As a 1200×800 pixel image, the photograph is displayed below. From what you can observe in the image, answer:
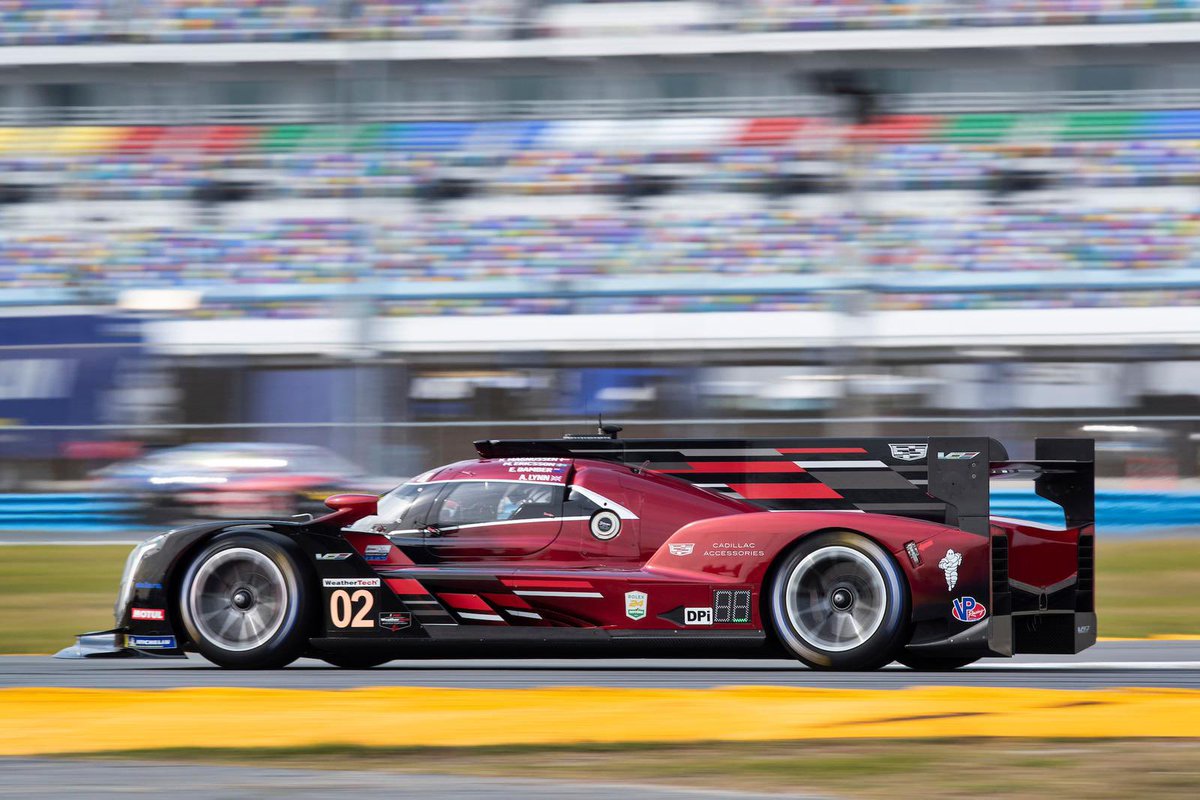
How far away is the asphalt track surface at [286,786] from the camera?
13.2 ft

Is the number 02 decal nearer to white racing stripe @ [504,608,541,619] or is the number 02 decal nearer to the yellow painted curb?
the yellow painted curb

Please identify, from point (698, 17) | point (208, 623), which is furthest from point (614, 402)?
point (208, 623)

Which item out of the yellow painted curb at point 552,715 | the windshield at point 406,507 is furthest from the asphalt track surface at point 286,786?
the windshield at point 406,507

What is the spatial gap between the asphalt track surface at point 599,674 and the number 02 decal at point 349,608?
0.23 metres

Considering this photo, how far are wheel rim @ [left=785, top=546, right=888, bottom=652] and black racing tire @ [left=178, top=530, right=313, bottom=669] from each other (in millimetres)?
1945

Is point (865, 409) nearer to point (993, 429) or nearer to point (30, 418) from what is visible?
point (993, 429)

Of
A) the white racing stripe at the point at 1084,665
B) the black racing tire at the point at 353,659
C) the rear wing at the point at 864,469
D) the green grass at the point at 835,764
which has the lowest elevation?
the white racing stripe at the point at 1084,665

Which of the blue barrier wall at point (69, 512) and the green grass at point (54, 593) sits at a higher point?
the blue barrier wall at point (69, 512)

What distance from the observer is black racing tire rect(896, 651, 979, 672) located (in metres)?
6.43

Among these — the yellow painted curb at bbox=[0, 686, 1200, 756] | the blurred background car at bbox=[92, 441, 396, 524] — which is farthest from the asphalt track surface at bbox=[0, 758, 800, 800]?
the blurred background car at bbox=[92, 441, 396, 524]

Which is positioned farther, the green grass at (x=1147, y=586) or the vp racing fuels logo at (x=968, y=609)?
the green grass at (x=1147, y=586)

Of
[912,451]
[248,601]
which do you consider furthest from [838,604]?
[248,601]

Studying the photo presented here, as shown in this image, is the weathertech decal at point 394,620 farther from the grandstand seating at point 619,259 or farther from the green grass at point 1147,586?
the grandstand seating at point 619,259

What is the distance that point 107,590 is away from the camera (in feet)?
36.5
